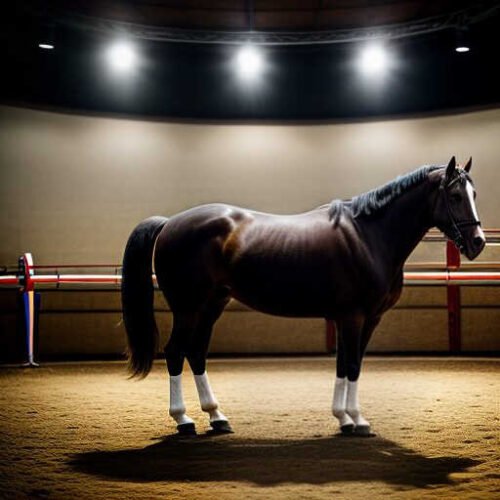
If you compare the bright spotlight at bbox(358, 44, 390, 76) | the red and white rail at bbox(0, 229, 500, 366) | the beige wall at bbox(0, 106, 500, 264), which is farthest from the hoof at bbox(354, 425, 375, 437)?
the bright spotlight at bbox(358, 44, 390, 76)

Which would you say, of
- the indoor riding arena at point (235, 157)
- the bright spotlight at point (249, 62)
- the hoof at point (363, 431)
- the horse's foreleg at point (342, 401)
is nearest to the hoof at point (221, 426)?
the horse's foreleg at point (342, 401)

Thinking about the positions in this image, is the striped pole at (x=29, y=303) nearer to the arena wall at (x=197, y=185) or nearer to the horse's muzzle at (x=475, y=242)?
Result: the arena wall at (x=197, y=185)

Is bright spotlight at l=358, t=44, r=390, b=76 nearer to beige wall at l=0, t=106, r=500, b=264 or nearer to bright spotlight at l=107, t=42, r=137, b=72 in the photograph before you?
beige wall at l=0, t=106, r=500, b=264

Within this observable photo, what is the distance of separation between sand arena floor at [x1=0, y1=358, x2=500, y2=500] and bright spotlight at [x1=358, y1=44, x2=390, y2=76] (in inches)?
163

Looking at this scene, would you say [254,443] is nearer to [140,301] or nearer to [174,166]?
[140,301]

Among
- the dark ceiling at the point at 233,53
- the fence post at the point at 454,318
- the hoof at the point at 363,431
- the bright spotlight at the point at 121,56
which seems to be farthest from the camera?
the bright spotlight at the point at 121,56

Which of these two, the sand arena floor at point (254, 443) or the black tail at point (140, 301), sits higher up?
the black tail at point (140, 301)

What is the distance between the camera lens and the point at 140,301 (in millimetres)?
4453

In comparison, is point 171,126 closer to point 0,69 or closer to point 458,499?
point 0,69

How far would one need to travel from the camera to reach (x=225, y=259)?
14.5ft

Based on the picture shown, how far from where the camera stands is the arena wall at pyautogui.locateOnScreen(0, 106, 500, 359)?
8.60 metres

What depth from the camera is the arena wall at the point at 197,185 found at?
8.60 m

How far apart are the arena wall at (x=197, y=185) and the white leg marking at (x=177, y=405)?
4.42m

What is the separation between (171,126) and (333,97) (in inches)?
84.4
